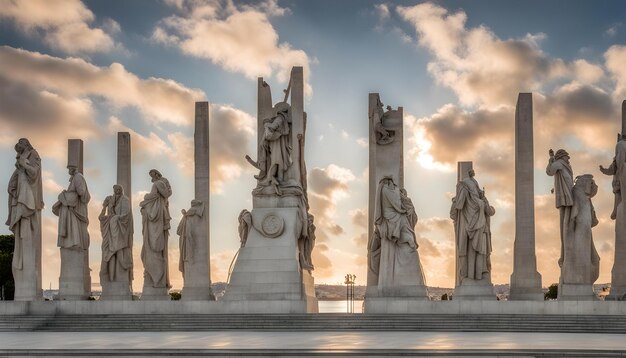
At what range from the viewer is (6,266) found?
184 feet

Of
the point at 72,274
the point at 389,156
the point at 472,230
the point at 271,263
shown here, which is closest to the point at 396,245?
the point at 472,230

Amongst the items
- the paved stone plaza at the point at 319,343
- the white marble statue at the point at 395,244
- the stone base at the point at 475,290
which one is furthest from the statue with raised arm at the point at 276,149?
the paved stone plaza at the point at 319,343

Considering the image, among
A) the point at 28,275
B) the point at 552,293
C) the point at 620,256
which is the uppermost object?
the point at 620,256

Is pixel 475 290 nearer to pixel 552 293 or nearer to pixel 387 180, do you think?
pixel 387 180

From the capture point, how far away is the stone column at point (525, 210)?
102 ft

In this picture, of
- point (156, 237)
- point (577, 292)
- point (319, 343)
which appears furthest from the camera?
point (156, 237)

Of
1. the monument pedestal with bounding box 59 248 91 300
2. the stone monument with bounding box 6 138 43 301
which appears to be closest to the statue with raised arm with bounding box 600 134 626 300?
the monument pedestal with bounding box 59 248 91 300

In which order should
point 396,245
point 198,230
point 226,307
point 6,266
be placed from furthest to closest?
point 6,266
point 198,230
point 396,245
point 226,307

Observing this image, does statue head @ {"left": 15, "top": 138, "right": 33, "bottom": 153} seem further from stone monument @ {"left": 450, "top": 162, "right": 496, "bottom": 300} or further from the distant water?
the distant water

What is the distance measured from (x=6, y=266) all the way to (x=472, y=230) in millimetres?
36897

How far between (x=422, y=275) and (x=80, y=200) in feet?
35.6

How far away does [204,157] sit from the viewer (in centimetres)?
3428

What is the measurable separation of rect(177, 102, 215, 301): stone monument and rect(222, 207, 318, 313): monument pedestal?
214 inches

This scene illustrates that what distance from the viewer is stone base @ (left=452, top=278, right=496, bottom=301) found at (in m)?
28.1
